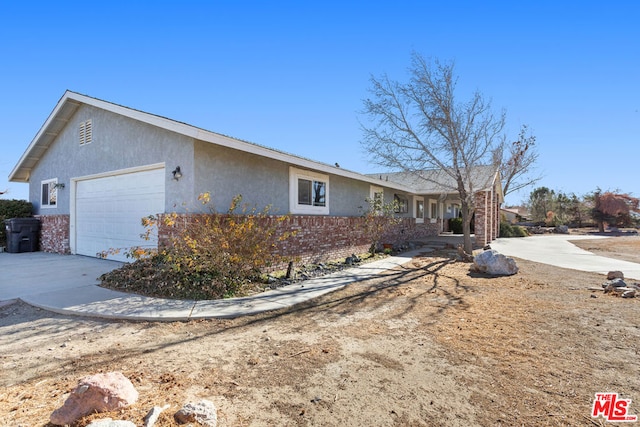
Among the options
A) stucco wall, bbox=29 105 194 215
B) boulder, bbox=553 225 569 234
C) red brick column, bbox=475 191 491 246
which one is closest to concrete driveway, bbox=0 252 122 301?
stucco wall, bbox=29 105 194 215

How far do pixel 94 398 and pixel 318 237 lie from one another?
25.8 feet

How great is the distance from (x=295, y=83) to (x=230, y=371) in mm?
10503

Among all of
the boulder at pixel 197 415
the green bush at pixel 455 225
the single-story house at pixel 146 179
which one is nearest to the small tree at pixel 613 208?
the green bush at pixel 455 225

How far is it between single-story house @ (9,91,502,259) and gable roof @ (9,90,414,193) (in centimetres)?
3

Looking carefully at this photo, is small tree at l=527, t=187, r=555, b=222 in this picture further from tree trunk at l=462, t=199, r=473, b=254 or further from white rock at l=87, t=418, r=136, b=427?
white rock at l=87, t=418, r=136, b=427

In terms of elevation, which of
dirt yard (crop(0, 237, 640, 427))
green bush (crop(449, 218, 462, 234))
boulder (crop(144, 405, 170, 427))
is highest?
green bush (crop(449, 218, 462, 234))

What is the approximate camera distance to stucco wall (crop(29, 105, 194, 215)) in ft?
25.5

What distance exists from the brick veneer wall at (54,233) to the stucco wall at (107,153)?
301 mm

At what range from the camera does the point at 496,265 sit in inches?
342

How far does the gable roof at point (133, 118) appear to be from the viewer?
23.7 feet

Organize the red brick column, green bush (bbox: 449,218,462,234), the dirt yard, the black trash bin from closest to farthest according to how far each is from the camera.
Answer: the dirt yard, the black trash bin, the red brick column, green bush (bbox: 449,218,462,234)

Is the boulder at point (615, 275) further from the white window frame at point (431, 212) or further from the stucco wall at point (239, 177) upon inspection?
the white window frame at point (431, 212)

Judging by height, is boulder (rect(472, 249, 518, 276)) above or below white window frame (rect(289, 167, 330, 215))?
below

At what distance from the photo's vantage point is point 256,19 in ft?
30.8
